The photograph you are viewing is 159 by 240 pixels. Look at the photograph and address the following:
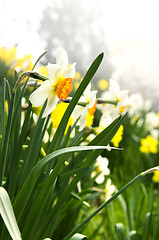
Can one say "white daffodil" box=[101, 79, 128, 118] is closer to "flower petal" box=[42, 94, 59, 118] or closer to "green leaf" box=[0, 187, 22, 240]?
"flower petal" box=[42, 94, 59, 118]

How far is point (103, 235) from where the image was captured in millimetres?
1419

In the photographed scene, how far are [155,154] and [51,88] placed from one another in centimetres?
210

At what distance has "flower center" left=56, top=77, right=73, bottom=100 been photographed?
24.2 inches

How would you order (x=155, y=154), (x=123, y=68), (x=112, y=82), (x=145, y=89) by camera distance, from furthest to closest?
(x=123, y=68), (x=145, y=89), (x=155, y=154), (x=112, y=82)

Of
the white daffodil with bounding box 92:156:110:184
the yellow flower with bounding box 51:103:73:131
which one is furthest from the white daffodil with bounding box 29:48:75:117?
the white daffodil with bounding box 92:156:110:184

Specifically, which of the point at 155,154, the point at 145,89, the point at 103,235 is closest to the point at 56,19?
the point at 145,89

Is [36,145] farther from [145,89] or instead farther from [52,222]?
[145,89]

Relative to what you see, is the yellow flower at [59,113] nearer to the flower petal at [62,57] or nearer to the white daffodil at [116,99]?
the white daffodil at [116,99]

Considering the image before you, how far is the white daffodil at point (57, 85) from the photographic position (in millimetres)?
605

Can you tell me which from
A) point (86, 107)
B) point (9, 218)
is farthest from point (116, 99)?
point (9, 218)

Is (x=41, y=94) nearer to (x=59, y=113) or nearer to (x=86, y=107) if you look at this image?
(x=86, y=107)

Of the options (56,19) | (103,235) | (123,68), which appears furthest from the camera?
(56,19)

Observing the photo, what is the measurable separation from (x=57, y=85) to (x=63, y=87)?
14 millimetres

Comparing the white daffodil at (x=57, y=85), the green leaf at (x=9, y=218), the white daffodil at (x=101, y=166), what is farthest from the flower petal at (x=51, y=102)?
the white daffodil at (x=101, y=166)
